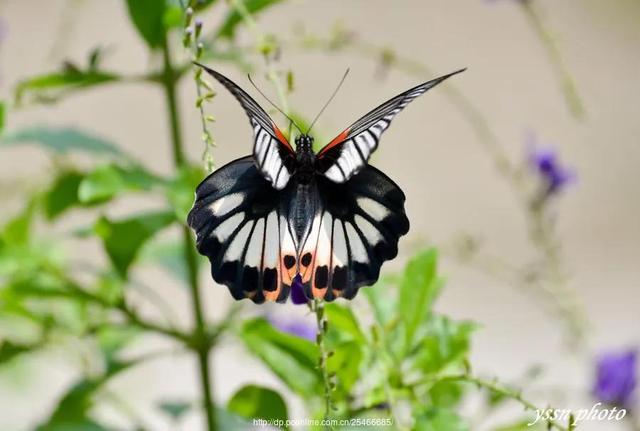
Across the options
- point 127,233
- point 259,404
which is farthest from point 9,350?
point 259,404

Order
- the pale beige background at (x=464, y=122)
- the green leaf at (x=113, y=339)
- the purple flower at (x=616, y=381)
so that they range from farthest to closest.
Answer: the pale beige background at (x=464, y=122), the purple flower at (x=616, y=381), the green leaf at (x=113, y=339)

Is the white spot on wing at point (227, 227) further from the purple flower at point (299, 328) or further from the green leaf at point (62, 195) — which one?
the purple flower at point (299, 328)

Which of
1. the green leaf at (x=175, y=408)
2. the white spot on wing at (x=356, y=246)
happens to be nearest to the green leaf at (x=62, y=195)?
the green leaf at (x=175, y=408)

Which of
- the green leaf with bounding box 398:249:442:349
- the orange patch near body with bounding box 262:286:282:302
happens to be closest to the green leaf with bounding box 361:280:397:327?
the green leaf with bounding box 398:249:442:349

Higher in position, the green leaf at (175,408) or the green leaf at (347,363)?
the green leaf at (175,408)

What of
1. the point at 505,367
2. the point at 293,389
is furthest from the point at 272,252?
the point at 505,367
